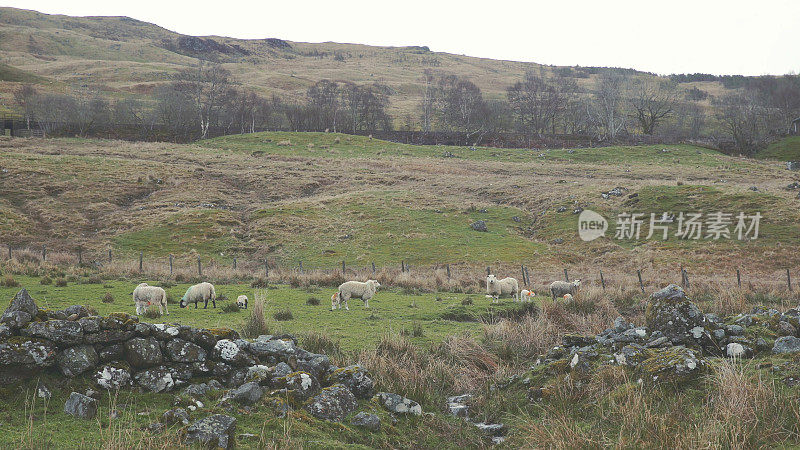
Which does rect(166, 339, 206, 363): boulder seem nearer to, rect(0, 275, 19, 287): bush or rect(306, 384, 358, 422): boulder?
rect(306, 384, 358, 422): boulder

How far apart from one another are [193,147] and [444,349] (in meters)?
89.9

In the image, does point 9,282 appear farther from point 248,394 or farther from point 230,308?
point 248,394

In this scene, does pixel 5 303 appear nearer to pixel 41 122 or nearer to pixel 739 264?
pixel 739 264

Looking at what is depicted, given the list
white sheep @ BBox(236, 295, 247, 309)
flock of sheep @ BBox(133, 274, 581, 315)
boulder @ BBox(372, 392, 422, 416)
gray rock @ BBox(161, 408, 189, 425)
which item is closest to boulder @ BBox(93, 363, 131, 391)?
gray rock @ BBox(161, 408, 189, 425)

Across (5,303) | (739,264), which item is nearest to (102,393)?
(5,303)

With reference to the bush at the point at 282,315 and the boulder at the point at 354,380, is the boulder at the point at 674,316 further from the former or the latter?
the bush at the point at 282,315

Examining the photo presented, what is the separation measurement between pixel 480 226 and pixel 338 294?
106 feet

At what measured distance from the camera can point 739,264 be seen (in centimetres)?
3734

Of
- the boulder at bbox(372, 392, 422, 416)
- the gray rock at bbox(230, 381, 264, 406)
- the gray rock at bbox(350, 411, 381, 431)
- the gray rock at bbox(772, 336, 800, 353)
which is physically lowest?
the boulder at bbox(372, 392, 422, 416)

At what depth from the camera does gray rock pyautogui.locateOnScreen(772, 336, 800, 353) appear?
27.4ft

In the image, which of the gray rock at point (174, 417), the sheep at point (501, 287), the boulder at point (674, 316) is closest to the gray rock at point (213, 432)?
the gray rock at point (174, 417)

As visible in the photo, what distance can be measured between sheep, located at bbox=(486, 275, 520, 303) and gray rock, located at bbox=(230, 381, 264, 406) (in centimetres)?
1660

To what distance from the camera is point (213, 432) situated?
6.18m

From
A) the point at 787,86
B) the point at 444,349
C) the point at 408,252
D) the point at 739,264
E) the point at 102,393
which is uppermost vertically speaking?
the point at 787,86
